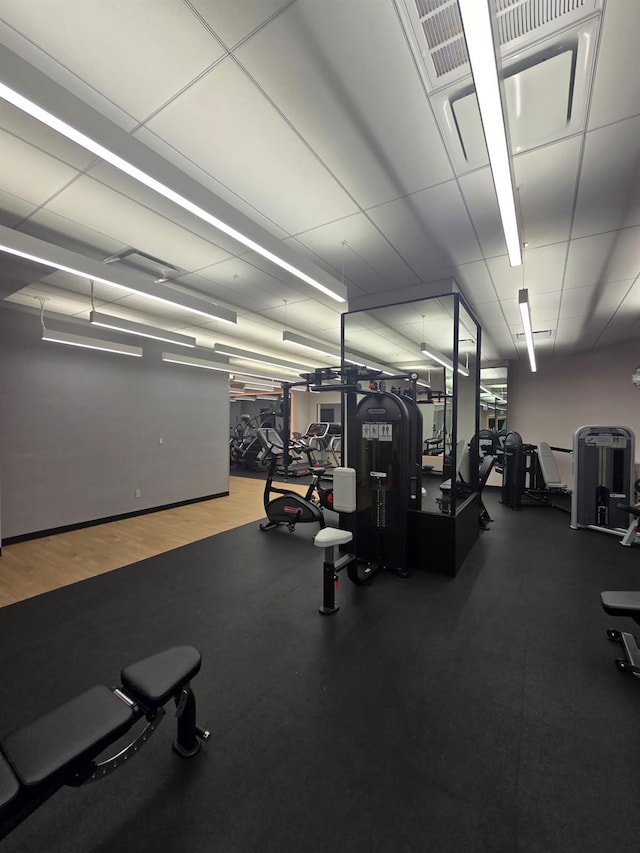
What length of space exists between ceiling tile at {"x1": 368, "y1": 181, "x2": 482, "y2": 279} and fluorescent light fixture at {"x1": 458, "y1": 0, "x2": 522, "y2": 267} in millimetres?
724

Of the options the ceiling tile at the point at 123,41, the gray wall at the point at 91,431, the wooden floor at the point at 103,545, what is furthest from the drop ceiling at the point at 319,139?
the wooden floor at the point at 103,545

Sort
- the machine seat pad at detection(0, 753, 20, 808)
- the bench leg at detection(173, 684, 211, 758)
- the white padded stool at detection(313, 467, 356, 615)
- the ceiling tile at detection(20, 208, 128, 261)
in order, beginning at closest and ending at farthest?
the machine seat pad at detection(0, 753, 20, 808)
the bench leg at detection(173, 684, 211, 758)
the white padded stool at detection(313, 467, 356, 615)
the ceiling tile at detection(20, 208, 128, 261)

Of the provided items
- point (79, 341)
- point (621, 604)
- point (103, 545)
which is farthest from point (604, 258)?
point (103, 545)

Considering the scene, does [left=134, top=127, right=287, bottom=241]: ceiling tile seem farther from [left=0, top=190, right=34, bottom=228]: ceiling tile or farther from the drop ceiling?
[left=0, top=190, right=34, bottom=228]: ceiling tile

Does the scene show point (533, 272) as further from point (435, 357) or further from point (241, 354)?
point (241, 354)

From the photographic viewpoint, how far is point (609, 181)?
2.41 metres

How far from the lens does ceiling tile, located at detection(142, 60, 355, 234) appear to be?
176 cm

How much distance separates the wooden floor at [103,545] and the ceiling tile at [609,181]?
17.2ft

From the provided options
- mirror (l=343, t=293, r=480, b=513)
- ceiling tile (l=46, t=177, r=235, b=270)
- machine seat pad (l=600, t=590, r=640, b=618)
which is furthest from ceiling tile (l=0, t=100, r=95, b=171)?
machine seat pad (l=600, t=590, r=640, b=618)

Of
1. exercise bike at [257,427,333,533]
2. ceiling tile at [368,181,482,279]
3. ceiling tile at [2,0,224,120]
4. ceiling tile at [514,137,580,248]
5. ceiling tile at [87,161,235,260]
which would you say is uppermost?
ceiling tile at [514,137,580,248]

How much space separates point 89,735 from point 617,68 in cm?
356

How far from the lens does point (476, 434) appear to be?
4.72 metres

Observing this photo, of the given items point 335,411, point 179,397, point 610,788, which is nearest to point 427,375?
point 335,411

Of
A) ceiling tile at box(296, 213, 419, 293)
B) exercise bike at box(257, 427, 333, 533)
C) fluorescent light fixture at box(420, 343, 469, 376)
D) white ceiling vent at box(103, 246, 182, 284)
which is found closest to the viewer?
ceiling tile at box(296, 213, 419, 293)
